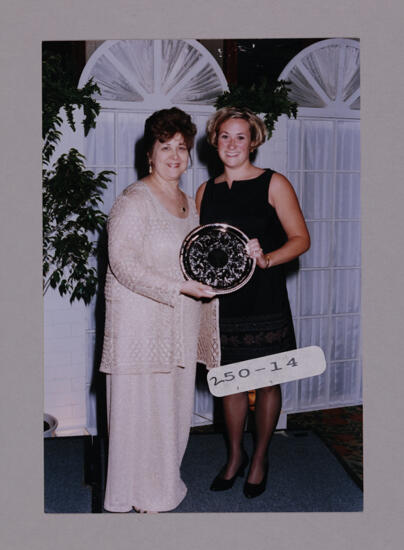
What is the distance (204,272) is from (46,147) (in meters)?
1.13

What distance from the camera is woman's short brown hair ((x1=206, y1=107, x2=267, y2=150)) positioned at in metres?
2.53

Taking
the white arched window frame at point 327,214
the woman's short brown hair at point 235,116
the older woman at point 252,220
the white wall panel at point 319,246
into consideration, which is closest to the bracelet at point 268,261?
the older woman at point 252,220

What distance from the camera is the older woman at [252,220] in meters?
2.54

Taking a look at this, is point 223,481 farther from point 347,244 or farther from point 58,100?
point 58,100

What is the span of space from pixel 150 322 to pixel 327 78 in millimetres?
1713

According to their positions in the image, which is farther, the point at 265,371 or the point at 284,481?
the point at 284,481

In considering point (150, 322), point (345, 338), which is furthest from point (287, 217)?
point (345, 338)

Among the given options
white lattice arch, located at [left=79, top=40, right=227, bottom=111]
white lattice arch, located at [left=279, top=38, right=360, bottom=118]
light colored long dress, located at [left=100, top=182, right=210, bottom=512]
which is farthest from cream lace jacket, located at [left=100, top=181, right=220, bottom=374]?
white lattice arch, located at [left=279, top=38, right=360, bottom=118]

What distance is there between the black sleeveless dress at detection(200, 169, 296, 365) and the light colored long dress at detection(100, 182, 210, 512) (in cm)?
12

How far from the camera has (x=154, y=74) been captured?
305cm

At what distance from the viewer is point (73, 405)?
3.32 metres

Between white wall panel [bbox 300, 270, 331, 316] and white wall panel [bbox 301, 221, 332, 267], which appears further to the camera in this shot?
white wall panel [bbox 300, 270, 331, 316]

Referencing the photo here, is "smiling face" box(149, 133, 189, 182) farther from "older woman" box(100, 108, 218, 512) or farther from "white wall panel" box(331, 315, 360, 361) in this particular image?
"white wall panel" box(331, 315, 360, 361)

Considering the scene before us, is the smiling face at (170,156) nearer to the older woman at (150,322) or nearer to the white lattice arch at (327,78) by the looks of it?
the older woman at (150,322)
